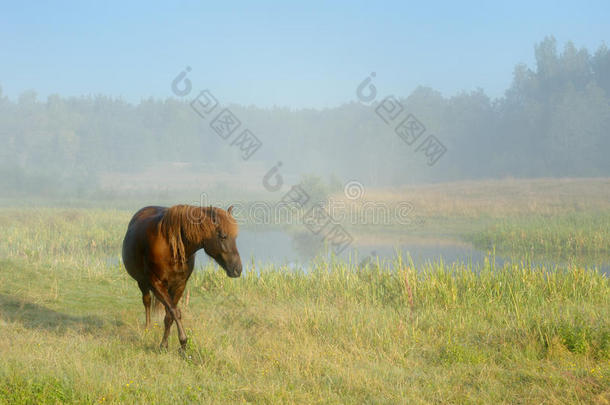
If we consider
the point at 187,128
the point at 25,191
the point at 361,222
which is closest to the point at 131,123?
the point at 187,128

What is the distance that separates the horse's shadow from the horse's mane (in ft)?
7.58

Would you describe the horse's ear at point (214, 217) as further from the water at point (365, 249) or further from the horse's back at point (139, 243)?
the water at point (365, 249)

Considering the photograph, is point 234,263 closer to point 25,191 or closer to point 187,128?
point 25,191

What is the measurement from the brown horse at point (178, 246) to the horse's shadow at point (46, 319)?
1.84m

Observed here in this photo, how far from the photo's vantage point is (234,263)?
5.97m

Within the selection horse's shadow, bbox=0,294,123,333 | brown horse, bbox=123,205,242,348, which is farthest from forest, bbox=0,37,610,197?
brown horse, bbox=123,205,242,348

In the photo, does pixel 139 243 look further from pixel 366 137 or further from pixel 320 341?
pixel 366 137

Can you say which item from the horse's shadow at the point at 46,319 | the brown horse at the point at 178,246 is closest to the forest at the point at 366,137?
the horse's shadow at the point at 46,319

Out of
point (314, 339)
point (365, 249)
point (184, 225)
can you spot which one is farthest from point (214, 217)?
point (365, 249)

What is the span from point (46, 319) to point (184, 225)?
12.7 feet

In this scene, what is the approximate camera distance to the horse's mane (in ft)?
19.9

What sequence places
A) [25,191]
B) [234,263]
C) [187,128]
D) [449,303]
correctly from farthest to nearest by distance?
[187,128] → [25,191] → [449,303] → [234,263]

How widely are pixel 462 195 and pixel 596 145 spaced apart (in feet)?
97.7

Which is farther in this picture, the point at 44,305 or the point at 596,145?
the point at 596,145
